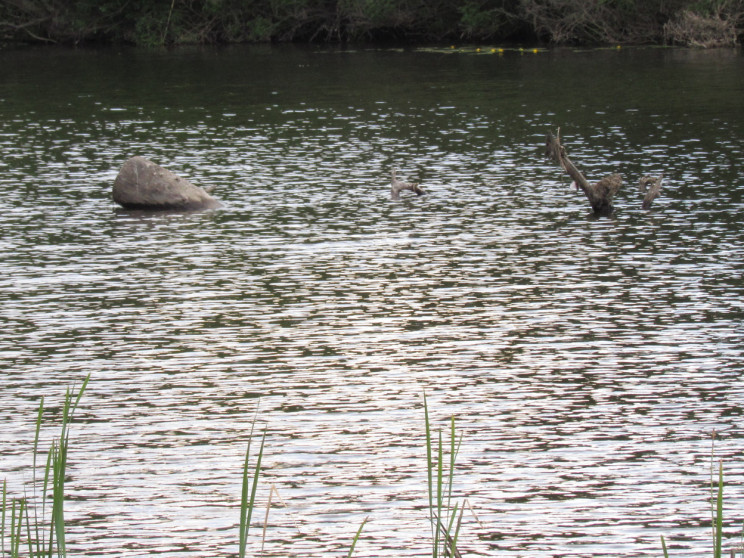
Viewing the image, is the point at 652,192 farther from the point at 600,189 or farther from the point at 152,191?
the point at 152,191

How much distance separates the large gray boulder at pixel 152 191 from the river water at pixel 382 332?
1.74 feet

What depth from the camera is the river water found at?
1025 cm

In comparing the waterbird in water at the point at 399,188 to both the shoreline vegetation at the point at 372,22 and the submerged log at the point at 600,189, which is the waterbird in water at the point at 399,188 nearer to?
the submerged log at the point at 600,189

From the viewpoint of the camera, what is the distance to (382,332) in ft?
51.9

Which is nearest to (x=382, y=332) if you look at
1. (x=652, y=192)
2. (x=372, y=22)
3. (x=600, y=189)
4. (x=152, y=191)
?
(x=600, y=189)

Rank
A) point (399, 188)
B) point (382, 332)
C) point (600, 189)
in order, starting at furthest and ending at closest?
point (399, 188)
point (600, 189)
point (382, 332)

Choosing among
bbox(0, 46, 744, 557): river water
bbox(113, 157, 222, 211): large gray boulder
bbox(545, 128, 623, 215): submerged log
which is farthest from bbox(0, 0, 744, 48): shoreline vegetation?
bbox(113, 157, 222, 211): large gray boulder

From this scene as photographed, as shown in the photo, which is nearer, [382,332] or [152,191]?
[382,332]

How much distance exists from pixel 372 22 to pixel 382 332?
51829mm

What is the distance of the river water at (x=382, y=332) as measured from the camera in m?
10.2

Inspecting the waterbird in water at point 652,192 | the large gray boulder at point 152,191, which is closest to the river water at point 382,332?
the waterbird in water at point 652,192

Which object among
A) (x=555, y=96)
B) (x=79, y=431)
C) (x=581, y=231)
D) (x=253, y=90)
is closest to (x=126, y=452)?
(x=79, y=431)

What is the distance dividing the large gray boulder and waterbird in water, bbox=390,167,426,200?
3.56m

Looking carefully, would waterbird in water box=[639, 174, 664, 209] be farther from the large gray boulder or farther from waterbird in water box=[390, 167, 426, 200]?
the large gray boulder
